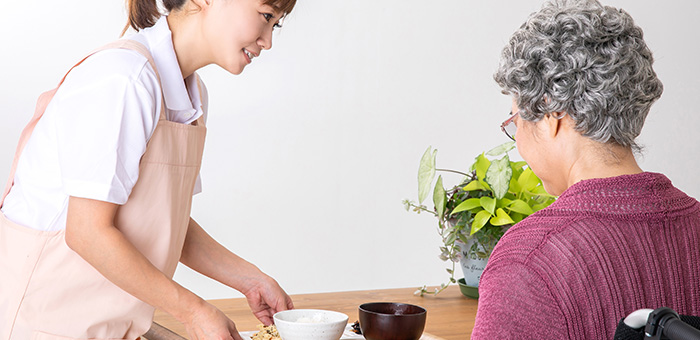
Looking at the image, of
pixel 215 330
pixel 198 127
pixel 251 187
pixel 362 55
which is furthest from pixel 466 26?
pixel 215 330

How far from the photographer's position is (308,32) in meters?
4.08

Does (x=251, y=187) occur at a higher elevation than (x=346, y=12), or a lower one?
lower

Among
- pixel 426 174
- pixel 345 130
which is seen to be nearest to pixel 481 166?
pixel 426 174

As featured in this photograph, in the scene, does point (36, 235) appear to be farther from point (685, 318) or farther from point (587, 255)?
point (685, 318)

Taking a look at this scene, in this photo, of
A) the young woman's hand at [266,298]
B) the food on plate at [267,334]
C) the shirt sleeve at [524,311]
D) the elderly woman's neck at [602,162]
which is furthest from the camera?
the young woman's hand at [266,298]

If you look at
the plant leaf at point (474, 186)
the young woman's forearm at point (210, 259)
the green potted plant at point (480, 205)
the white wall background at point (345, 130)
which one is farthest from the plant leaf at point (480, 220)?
the white wall background at point (345, 130)

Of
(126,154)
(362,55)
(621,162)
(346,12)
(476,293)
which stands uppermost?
(346,12)

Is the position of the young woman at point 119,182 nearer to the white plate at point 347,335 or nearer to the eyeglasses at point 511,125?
the white plate at point 347,335

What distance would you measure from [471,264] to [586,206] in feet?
3.32

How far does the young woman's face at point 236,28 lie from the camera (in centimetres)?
148

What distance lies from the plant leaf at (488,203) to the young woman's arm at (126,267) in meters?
0.96

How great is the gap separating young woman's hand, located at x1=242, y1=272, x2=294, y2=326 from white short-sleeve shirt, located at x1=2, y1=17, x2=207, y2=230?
487 millimetres

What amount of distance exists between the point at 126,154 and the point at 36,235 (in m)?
0.26

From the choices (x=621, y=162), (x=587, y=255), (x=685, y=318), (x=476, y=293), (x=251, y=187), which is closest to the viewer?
(x=685, y=318)
